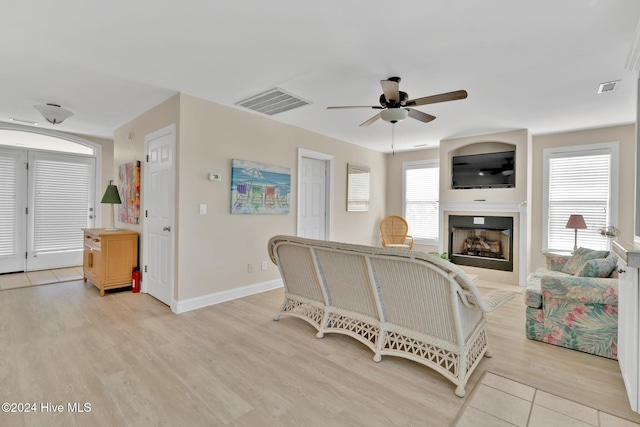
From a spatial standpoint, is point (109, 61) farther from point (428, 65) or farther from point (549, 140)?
point (549, 140)

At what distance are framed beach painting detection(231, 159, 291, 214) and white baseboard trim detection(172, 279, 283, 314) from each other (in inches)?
39.9

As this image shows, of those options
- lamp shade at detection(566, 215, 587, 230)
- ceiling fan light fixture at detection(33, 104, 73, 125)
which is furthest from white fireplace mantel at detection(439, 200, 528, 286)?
ceiling fan light fixture at detection(33, 104, 73, 125)

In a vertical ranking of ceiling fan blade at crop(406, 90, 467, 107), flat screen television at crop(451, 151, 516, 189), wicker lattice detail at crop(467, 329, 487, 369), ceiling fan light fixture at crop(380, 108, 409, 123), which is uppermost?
ceiling fan blade at crop(406, 90, 467, 107)

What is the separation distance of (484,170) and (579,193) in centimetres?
138

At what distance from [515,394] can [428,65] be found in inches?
103

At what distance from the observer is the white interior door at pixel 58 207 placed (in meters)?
5.27

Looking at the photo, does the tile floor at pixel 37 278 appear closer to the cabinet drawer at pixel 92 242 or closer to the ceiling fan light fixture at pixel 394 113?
the cabinet drawer at pixel 92 242

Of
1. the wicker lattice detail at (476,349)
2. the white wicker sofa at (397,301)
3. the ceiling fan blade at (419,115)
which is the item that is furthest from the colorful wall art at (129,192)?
→ the wicker lattice detail at (476,349)

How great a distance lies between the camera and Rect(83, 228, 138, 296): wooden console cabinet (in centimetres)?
→ 397

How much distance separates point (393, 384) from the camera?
209 cm

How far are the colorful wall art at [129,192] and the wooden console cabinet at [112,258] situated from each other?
330 millimetres

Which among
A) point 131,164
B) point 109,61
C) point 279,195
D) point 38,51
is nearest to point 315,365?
point 279,195

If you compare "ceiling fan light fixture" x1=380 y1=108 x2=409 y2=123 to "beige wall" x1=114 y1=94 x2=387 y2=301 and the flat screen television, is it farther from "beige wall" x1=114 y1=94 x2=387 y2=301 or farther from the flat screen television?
the flat screen television

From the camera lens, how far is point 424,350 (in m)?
2.26
